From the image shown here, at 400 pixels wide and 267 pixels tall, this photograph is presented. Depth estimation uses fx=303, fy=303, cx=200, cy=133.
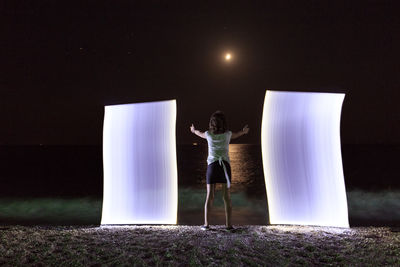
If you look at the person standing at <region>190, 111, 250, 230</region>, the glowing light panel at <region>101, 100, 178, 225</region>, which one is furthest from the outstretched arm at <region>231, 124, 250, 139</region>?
the glowing light panel at <region>101, 100, 178, 225</region>

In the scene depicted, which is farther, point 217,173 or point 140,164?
point 140,164

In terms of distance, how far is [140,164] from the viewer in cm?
564

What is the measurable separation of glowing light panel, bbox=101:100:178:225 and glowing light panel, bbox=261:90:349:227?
1.76 m

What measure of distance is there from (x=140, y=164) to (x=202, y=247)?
2.27 meters

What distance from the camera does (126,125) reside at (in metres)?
5.73

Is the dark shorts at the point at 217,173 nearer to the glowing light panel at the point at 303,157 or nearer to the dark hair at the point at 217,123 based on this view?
the dark hair at the point at 217,123

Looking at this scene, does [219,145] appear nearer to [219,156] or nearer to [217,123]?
[219,156]

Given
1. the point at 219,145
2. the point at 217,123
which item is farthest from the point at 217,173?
the point at 217,123

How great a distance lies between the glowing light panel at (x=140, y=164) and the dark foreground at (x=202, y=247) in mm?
625

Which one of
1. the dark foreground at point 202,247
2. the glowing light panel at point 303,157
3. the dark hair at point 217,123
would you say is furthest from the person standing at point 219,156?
the glowing light panel at point 303,157

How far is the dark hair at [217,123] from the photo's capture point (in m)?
4.97

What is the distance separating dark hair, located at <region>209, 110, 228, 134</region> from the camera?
4973mm

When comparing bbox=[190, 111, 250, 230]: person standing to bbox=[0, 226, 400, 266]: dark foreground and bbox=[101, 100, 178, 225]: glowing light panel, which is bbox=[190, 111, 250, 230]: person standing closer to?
bbox=[0, 226, 400, 266]: dark foreground

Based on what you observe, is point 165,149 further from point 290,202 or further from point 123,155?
point 290,202
